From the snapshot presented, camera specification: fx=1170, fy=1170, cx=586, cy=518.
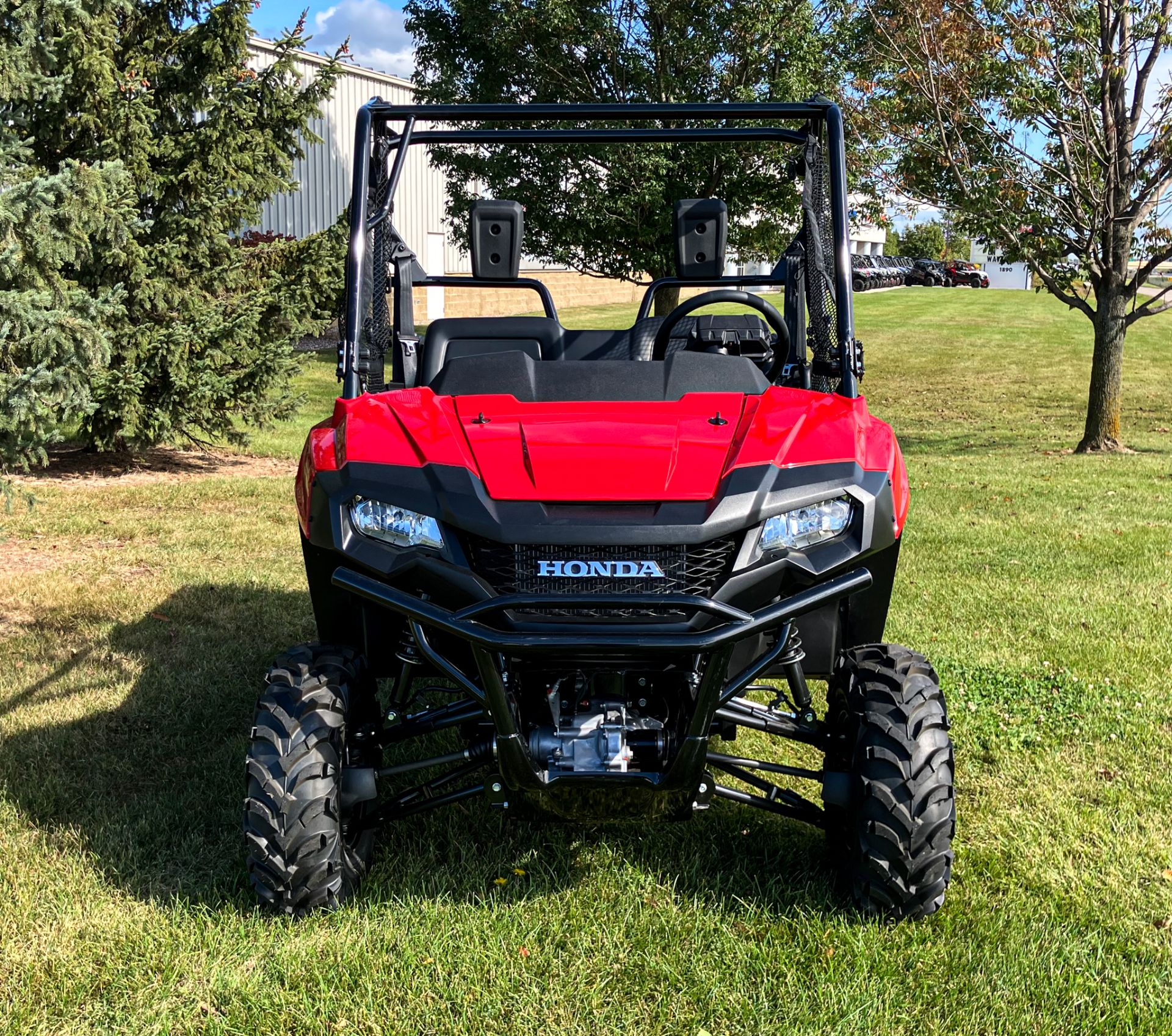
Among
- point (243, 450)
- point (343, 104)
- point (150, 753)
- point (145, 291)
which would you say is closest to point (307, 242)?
point (145, 291)

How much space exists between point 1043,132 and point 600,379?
9.29 m

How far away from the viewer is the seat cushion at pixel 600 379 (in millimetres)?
3164

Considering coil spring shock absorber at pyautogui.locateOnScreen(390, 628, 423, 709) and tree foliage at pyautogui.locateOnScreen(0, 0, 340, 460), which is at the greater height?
tree foliage at pyautogui.locateOnScreen(0, 0, 340, 460)

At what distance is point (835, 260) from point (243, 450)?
8.24 metres

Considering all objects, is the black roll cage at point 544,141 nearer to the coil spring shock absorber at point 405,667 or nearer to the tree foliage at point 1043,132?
the coil spring shock absorber at point 405,667

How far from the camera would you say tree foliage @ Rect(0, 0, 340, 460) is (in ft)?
26.9

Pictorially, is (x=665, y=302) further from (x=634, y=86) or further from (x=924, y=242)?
(x=924, y=242)

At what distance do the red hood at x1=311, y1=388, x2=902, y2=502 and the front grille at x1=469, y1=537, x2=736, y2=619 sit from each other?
0.11 metres

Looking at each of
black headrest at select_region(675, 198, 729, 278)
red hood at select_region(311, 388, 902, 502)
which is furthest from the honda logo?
black headrest at select_region(675, 198, 729, 278)

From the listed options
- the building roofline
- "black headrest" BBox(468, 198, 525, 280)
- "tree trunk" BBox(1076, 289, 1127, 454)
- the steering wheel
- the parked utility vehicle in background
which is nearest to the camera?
the steering wheel

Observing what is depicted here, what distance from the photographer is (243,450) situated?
10727 mm

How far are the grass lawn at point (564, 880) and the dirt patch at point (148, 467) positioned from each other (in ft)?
11.0

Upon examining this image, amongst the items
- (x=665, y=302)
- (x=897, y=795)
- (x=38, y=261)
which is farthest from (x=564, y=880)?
(x=665, y=302)

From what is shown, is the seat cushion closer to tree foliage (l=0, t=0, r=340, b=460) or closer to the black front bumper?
the black front bumper
